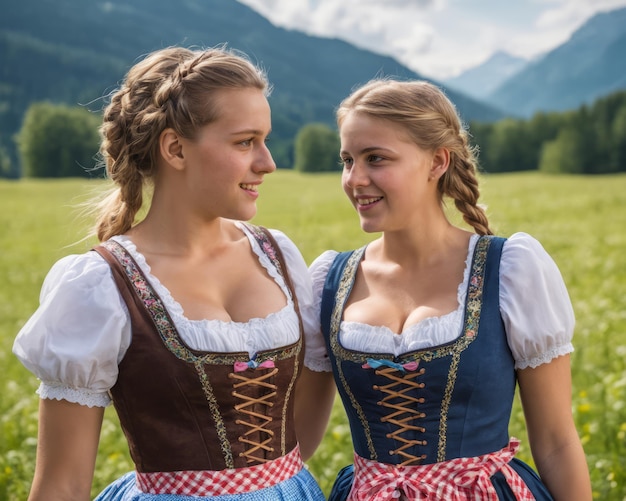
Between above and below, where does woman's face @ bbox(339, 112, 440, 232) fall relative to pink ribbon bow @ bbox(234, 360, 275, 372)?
above

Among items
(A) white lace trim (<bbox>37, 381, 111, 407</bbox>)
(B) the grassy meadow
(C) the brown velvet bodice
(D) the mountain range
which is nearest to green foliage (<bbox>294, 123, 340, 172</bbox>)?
(D) the mountain range

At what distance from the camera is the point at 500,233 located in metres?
13.1

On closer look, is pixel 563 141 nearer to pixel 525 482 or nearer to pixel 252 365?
pixel 525 482

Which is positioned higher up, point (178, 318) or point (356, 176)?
point (356, 176)

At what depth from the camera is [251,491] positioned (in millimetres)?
2184

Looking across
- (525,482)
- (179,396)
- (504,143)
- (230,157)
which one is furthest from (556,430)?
(504,143)

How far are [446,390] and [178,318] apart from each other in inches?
30.6

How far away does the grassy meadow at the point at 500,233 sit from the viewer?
4234 millimetres

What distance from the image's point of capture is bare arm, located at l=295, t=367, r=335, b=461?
2652mm

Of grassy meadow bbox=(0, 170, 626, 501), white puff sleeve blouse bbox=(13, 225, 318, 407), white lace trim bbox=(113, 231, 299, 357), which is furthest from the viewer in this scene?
grassy meadow bbox=(0, 170, 626, 501)

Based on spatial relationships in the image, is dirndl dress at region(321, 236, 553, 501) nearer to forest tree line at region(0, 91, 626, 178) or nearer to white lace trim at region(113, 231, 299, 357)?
white lace trim at region(113, 231, 299, 357)

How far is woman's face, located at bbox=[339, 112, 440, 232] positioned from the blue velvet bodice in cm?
29

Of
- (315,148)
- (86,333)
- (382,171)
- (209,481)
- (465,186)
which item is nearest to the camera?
(86,333)

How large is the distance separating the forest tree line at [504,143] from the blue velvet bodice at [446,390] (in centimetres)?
3274
